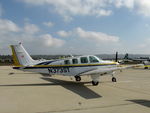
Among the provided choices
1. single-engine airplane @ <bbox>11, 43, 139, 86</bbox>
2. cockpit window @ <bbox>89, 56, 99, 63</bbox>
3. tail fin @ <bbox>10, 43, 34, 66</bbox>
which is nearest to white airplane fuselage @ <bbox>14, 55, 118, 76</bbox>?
single-engine airplane @ <bbox>11, 43, 139, 86</bbox>

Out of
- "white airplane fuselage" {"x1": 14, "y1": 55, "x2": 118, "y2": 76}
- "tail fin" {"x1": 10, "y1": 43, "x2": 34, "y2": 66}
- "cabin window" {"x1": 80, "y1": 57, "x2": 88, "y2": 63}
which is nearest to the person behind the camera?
"tail fin" {"x1": 10, "y1": 43, "x2": 34, "y2": 66}

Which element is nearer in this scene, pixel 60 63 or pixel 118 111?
pixel 118 111

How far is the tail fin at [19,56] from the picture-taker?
→ 1447 cm

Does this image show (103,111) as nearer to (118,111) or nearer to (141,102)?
(118,111)

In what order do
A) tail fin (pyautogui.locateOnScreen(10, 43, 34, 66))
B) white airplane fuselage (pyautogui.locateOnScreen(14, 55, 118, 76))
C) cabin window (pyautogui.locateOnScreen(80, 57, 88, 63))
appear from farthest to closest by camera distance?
cabin window (pyautogui.locateOnScreen(80, 57, 88, 63)), white airplane fuselage (pyautogui.locateOnScreen(14, 55, 118, 76)), tail fin (pyautogui.locateOnScreen(10, 43, 34, 66))

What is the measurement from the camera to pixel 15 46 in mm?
14523

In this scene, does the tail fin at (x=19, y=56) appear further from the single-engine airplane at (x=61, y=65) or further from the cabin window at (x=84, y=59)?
the cabin window at (x=84, y=59)

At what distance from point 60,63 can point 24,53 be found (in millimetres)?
3000

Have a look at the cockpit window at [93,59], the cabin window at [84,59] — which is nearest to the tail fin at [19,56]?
the cabin window at [84,59]

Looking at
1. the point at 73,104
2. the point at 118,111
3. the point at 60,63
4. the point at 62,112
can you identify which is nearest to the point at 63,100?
the point at 73,104

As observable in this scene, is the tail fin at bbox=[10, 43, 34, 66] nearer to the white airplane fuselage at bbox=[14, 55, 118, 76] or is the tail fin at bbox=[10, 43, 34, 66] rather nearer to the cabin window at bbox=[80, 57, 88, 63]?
the white airplane fuselage at bbox=[14, 55, 118, 76]

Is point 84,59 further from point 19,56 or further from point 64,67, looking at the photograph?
point 19,56

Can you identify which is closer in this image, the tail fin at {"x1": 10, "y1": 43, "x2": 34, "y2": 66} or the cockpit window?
the tail fin at {"x1": 10, "y1": 43, "x2": 34, "y2": 66}

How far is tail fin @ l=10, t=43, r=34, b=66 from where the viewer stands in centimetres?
1447
